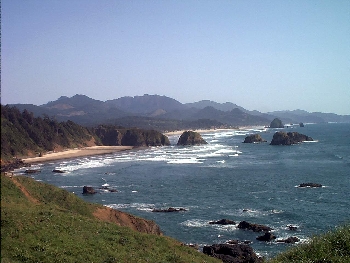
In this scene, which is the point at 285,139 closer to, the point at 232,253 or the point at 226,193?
the point at 226,193

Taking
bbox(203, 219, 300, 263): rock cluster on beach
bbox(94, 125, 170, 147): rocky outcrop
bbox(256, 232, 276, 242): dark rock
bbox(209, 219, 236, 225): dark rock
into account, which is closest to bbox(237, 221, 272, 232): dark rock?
bbox(203, 219, 300, 263): rock cluster on beach

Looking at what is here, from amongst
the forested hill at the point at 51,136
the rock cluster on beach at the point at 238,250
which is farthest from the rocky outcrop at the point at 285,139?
the rock cluster on beach at the point at 238,250

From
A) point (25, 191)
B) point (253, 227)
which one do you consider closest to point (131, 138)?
point (253, 227)

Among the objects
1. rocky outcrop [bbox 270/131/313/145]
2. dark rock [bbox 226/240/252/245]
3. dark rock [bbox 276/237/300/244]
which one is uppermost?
rocky outcrop [bbox 270/131/313/145]

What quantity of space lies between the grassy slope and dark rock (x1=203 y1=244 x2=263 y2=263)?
3256 millimetres

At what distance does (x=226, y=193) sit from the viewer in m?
46.3

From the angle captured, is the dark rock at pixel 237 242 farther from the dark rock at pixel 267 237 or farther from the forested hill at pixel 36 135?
the forested hill at pixel 36 135

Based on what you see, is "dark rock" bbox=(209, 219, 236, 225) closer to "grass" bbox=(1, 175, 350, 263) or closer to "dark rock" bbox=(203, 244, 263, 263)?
"dark rock" bbox=(203, 244, 263, 263)

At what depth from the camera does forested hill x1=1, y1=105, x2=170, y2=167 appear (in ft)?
305

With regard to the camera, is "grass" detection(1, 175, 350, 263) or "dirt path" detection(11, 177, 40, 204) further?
"dirt path" detection(11, 177, 40, 204)

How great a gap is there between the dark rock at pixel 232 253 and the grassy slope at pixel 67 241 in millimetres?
3256

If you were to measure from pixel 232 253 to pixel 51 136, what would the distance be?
308 feet

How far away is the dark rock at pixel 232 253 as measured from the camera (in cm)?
2402

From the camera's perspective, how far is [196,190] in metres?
48.6
